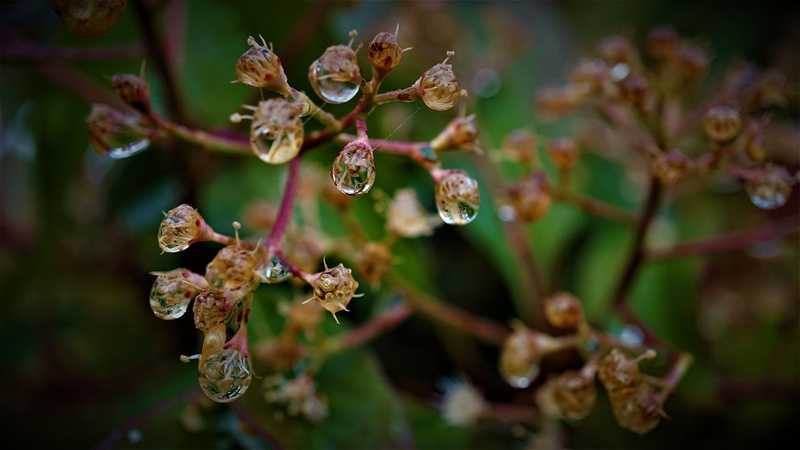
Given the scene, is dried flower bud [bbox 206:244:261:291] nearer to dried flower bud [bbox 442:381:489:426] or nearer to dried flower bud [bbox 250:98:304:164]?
dried flower bud [bbox 250:98:304:164]

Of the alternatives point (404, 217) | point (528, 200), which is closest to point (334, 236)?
point (404, 217)

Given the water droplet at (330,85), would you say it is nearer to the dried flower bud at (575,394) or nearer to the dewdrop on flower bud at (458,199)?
the dewdrop on flower bud at (458,199)

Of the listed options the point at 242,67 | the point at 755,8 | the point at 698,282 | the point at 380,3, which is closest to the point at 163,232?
the point at 242,67

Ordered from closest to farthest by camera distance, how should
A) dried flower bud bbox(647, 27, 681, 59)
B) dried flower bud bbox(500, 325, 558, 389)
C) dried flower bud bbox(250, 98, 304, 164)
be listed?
dried flower bud bbox(250, 98, 304, 164) < dried flower bud bbox(500, 325, 558, 389) < dried flower bud bbox(647, 27, 681, 59)

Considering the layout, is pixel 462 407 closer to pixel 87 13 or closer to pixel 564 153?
pixel 564 153

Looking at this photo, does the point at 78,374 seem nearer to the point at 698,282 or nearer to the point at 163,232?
the point at 163,232

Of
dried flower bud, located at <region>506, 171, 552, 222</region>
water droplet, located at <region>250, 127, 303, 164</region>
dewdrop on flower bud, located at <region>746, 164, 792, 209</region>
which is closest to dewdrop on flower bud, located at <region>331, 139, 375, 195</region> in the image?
water droplet, located at <region>250, 127, 303, 164</region>

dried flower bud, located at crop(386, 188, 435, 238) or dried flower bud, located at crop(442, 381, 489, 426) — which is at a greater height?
dried flower bud, located at crop(386, 188, 435, 238)

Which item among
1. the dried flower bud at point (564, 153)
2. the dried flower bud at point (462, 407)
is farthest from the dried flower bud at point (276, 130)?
the dried flower bud at point (462, 407)
